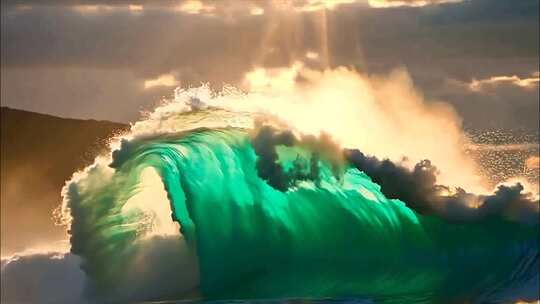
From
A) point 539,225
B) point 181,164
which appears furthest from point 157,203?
point 539,225

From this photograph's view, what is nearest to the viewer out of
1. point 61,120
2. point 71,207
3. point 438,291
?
point 438,291

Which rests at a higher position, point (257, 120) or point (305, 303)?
point (257, 120)

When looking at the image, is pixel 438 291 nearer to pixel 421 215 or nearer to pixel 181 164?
pixel 421 215
